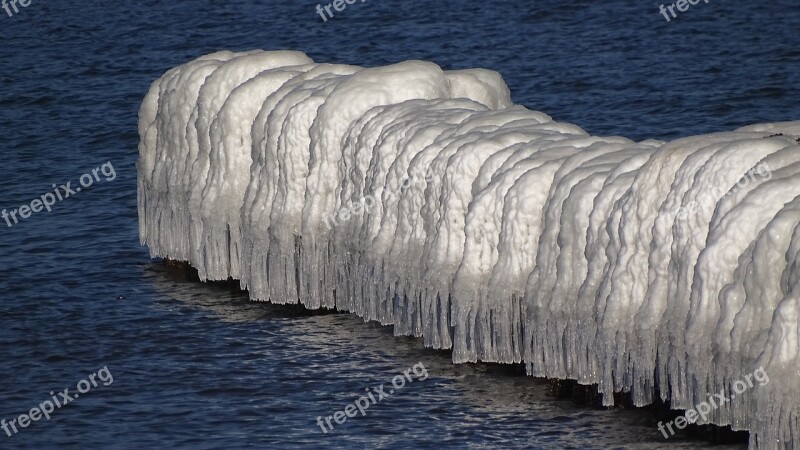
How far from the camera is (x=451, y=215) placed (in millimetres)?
22766

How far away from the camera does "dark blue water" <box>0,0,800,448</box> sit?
21812 millimetres

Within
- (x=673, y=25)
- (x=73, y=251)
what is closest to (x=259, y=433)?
(x=73, y=251)

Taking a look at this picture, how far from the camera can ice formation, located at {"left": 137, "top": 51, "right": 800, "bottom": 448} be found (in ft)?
59.9

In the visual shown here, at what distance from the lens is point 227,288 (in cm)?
2836

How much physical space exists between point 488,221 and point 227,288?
7.75 meters

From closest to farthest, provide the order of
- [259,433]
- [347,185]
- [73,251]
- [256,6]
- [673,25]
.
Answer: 1. [259,433]
2. [347,185]
3. [73,251]
4. [673,25]
5. [256,6]

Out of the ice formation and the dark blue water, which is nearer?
the ice formation

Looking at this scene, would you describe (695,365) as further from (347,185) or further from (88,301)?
(88,301)

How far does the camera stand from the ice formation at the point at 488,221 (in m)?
18.3

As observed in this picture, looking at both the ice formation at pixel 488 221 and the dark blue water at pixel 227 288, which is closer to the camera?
the ice formation at pixel 488 221

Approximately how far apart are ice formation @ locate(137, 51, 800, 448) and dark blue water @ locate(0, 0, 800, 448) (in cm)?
75

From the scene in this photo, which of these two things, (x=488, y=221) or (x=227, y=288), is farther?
(x=227, y=288)

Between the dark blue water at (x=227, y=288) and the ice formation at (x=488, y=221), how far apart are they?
752 mm

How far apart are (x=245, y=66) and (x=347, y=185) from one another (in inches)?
170
